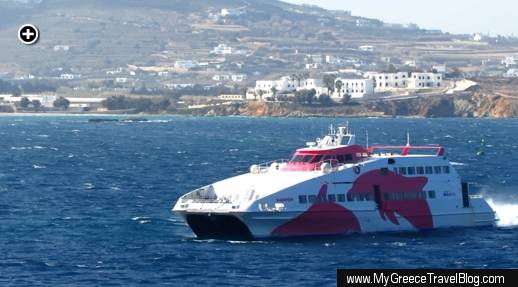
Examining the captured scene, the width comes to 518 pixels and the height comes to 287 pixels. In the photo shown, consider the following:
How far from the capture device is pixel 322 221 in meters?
71.1

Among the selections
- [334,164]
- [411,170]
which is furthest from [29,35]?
[411,170]

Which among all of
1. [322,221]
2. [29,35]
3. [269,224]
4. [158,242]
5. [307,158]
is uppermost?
[29,35]

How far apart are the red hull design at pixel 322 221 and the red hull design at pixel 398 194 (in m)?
1.21

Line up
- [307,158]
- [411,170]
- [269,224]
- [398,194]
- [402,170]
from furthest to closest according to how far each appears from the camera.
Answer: [411,170] < [402,170] < [398,194] < [307,158] < [269,224]

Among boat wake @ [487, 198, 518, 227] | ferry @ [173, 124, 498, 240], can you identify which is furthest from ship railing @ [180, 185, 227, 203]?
boat wake @ [487, 198, 518, 227]

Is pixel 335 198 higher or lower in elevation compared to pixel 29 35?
lower

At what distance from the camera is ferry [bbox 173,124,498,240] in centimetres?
6981

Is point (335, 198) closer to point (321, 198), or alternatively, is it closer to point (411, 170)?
point (321, 198)

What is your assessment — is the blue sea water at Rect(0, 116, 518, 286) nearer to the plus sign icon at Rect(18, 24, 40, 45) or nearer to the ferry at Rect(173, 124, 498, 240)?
the ferry at Rect(173, 124, 498, 240)

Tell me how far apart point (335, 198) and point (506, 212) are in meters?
15.5

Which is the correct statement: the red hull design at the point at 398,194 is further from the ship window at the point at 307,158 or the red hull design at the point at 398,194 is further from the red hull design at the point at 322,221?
the ship window at the point at 307,158

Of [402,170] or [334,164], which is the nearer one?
[334,164]

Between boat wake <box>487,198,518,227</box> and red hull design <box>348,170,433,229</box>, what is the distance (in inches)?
247

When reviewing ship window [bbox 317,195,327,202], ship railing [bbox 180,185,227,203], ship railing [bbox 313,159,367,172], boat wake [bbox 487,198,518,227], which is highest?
ship railing [bbox 313,159,367,172]
